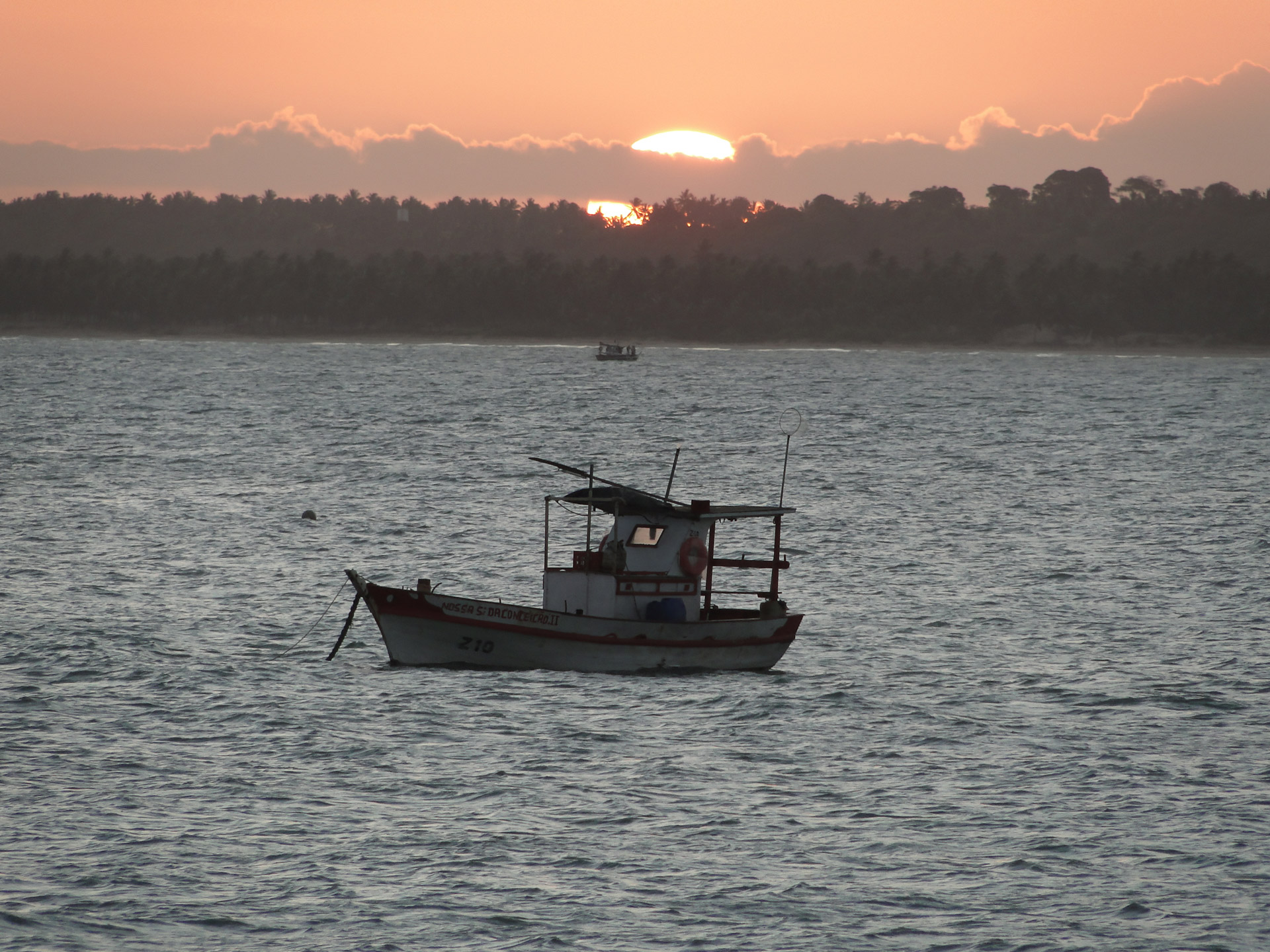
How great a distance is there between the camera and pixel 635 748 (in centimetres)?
2250

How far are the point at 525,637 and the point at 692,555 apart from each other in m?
4.02

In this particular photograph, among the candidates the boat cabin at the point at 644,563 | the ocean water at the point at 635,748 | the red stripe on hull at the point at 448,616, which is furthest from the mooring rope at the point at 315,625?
the boat cabin at the point at 644,563

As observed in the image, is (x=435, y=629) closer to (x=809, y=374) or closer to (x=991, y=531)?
(x=991, y=531)

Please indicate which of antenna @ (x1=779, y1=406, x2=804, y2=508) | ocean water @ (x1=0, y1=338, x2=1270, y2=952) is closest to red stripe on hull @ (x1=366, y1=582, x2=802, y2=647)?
ocean water @ (x1=0, y1=338, x2=1270, y2=952)

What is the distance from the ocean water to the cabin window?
3.20 meters

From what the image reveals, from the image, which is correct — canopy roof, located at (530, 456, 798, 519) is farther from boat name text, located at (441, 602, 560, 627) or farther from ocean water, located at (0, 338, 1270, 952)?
ocean water, located at (0, 338, 1270, 952)

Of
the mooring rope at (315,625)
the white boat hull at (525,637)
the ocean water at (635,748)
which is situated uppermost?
the white boat hull at (525,637)

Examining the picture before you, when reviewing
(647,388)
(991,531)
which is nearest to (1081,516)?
(991,531)

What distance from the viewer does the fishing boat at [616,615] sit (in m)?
27.3

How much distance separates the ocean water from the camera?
52.5 ft

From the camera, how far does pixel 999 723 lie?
24.8m

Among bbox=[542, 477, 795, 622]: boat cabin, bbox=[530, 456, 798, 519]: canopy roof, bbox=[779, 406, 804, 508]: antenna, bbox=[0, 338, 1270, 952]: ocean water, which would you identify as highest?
bbox=[779, 406, 804, 508]: antenna

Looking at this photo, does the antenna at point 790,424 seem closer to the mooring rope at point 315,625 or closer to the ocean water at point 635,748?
the ocean water at point 635,748

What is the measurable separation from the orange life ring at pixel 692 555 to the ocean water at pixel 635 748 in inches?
95.0
